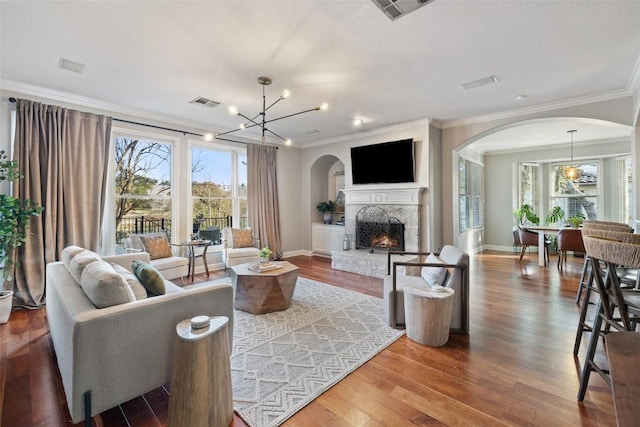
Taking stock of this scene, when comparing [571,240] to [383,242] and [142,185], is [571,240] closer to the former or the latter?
[383,242]

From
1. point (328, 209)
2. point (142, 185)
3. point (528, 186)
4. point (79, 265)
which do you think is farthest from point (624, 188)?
point (142, 185)

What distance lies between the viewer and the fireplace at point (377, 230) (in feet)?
18.2

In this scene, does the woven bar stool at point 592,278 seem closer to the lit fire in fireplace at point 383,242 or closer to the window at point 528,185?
the lit fire in fireplace at point 383,242

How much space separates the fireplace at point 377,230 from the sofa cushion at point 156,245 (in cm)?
348

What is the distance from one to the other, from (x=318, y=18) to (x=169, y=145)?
12.5ft

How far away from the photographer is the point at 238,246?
526 cm

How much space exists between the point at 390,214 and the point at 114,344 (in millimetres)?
4768

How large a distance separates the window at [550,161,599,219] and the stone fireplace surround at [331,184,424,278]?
4766mm

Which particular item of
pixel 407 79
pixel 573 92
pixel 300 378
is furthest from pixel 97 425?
pixel 573 92

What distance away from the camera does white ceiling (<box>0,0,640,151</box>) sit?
223 centimetres

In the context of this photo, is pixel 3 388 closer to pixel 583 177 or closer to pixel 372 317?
pixel 372 317

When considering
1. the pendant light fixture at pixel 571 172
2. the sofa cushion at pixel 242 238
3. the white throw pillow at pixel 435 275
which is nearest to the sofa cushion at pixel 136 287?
the white throw pillow at pixel 435 275

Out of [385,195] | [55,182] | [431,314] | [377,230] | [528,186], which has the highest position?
[528,186]

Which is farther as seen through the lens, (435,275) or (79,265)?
(435,275)
